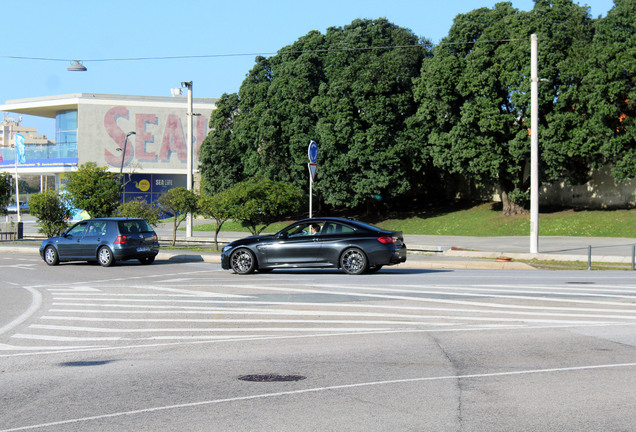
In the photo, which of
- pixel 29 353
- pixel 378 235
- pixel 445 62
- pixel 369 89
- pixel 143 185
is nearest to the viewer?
pixel 29 353

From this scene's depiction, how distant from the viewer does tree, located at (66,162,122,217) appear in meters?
34.7

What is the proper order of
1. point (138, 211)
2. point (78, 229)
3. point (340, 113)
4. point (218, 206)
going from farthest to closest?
point (340, 113) → point (138, 211) → point (218, 206) → point (78, 229)

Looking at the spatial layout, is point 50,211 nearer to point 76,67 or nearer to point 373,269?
point 76,67

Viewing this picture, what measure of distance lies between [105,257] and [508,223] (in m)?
27.0

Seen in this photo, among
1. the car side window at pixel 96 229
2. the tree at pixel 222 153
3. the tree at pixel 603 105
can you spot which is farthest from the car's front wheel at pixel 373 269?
the tree at pixel 222 153

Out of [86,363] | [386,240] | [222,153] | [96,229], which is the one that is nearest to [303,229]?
[386,240]

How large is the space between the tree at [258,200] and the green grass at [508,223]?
50.9 ft

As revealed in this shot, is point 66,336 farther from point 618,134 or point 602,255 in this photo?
point 618,134

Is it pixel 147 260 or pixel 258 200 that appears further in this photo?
pixel 258 200

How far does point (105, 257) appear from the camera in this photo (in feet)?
78.7

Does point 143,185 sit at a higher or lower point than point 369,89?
lower

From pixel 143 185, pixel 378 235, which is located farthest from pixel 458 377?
pixel 143 185

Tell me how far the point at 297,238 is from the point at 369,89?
101ft

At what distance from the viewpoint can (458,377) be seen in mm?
7359
